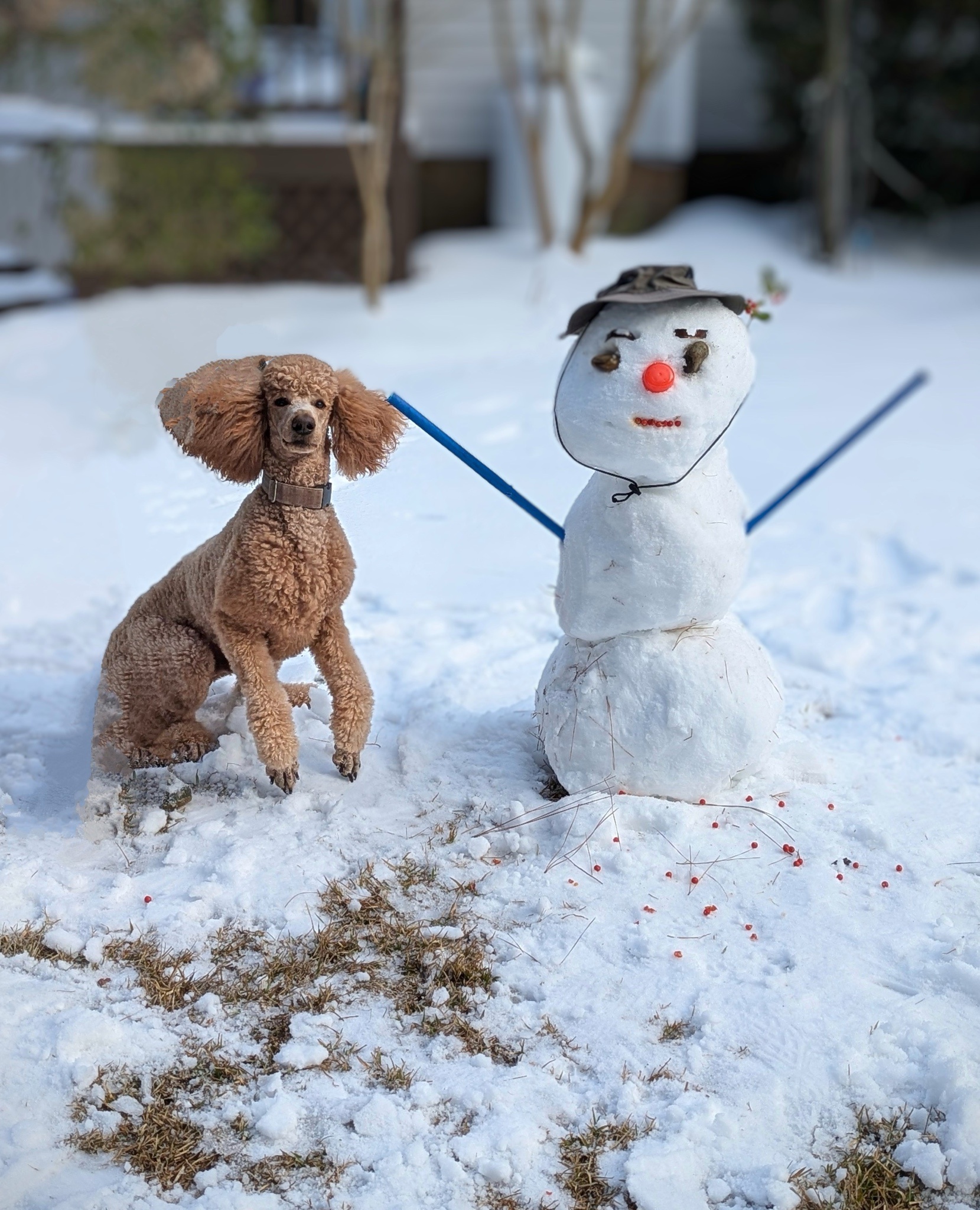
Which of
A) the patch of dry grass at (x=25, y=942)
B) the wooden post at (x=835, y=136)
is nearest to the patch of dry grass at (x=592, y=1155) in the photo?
the patch of dry grass at (x=25, y=942)

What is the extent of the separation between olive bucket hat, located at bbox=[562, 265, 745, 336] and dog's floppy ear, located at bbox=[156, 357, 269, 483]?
0.66m

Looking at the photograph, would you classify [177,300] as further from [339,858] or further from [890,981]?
[890,981]

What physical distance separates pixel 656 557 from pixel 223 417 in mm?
912

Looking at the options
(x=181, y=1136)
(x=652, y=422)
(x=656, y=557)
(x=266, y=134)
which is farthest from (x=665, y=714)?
(x=266, y=134)

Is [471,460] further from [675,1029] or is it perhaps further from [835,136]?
[835,136]

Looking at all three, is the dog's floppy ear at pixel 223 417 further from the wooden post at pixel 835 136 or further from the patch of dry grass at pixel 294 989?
the wooden post at pixel 835 136

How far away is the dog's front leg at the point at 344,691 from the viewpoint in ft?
8.43

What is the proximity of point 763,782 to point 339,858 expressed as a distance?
98 cm

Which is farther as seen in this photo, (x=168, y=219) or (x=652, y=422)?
(x=168, y=219)

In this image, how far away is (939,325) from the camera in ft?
26.3

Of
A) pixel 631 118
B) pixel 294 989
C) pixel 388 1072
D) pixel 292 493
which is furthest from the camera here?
pixel 631 118

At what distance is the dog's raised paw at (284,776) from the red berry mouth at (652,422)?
1022mm

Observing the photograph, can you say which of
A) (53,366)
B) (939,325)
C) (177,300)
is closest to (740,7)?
(939,325)

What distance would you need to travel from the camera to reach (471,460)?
2.56 metres
